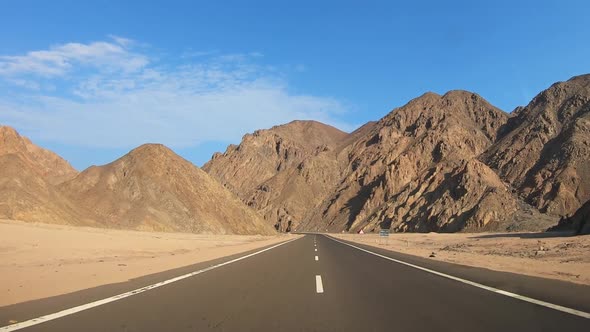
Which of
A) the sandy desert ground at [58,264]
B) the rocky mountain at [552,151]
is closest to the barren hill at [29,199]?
the sandy desert ground at [58,264]

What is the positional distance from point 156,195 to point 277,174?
334 ft

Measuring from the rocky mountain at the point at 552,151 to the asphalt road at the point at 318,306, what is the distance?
266 feet

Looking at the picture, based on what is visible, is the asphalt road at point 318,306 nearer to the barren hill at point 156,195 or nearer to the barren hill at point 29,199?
the barren hill at point 29,199

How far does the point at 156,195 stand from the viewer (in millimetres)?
68375

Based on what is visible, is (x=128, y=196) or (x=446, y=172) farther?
(x=446, y=172)

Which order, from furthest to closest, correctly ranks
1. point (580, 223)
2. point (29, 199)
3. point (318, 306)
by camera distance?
1. point (29, 199)
2. point (580, 223)
3. point (318, 306)

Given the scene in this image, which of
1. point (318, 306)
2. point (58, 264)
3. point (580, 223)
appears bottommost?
point (318, 306)

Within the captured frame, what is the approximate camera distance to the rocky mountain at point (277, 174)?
6053 inches

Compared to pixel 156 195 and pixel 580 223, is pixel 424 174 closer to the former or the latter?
pixel 580 223

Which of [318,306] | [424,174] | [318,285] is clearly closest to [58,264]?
[318,285]

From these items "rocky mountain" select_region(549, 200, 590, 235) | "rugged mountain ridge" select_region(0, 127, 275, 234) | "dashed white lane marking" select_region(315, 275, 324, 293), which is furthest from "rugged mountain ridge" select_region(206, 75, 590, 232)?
"dashed white lane marking" select_region(315, 275, 324, 293)

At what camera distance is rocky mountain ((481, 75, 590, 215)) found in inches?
3354

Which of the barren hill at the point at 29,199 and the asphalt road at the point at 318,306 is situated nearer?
the asphalt road at the point at 318,306

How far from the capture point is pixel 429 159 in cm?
12738
